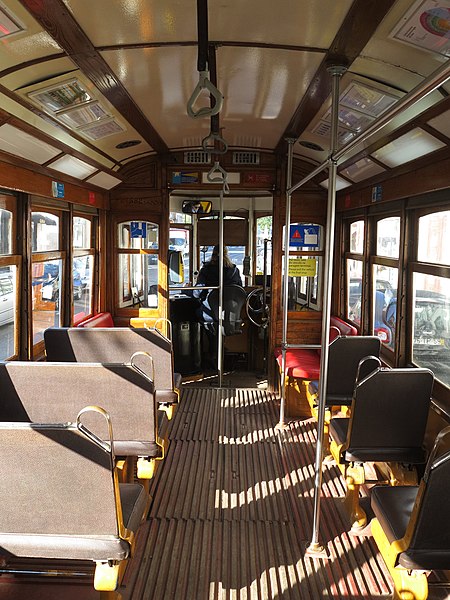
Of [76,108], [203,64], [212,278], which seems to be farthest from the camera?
[212,278]

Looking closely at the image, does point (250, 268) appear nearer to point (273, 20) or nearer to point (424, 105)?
point (424, 105)

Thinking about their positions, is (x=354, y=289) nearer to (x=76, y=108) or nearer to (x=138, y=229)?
(x=138, y=229)

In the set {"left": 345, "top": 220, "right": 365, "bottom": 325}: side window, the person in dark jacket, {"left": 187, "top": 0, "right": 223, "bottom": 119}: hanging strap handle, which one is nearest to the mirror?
the person in dark jacket

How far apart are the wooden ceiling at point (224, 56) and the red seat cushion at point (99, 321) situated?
1812 millimetres

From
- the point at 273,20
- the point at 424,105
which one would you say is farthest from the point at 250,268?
the point at 273,20

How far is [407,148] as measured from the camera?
334cm

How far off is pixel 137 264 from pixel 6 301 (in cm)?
242

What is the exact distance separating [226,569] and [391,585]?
0.76 metres

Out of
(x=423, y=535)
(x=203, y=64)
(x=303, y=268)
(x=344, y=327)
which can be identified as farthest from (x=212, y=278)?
(x=423, y=535)

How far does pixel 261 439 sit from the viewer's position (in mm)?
4363

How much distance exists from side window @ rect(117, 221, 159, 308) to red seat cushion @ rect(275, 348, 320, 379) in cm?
159

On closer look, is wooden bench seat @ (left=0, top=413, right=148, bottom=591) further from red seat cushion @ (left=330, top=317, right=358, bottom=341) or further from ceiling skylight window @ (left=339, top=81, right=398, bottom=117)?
red seat cushion @ (left=330, top=317, right=358, bottom=341)

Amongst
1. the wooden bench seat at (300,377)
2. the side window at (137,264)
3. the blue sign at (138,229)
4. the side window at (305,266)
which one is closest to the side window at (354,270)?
the wooden bench seat at (300,377)

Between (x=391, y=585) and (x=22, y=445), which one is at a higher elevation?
(x=22, y=445)
